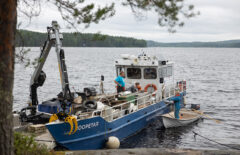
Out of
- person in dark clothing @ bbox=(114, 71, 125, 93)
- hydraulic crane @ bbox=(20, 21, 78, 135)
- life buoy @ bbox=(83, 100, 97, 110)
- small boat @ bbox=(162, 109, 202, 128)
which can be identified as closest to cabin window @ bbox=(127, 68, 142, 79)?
person in dark clothing @ bbox=(114, 71, 125, 93)

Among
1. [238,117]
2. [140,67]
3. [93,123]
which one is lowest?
[238,117]

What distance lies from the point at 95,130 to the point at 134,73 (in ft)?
20.5

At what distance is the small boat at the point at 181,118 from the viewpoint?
49.7 feet

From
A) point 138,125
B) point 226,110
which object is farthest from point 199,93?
point 138,125

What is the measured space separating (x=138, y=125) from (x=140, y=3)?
836 centimetres

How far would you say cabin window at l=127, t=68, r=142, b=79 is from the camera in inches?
637

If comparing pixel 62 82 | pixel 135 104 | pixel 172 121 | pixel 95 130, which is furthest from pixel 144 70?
pixel 62 82

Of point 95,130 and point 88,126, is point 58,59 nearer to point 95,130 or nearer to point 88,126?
point 88,126

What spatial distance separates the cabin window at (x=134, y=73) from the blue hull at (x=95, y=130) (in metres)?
2.57

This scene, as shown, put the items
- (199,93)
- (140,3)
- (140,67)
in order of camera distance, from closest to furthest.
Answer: (140,3) → (140,67) → (199,93)

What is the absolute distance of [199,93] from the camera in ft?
98.0

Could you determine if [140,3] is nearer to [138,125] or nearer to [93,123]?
[93,123]

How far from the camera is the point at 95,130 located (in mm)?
10672

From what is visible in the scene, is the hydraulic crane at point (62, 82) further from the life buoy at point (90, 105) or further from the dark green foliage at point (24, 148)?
the dark green foliage at point (24, 148)
